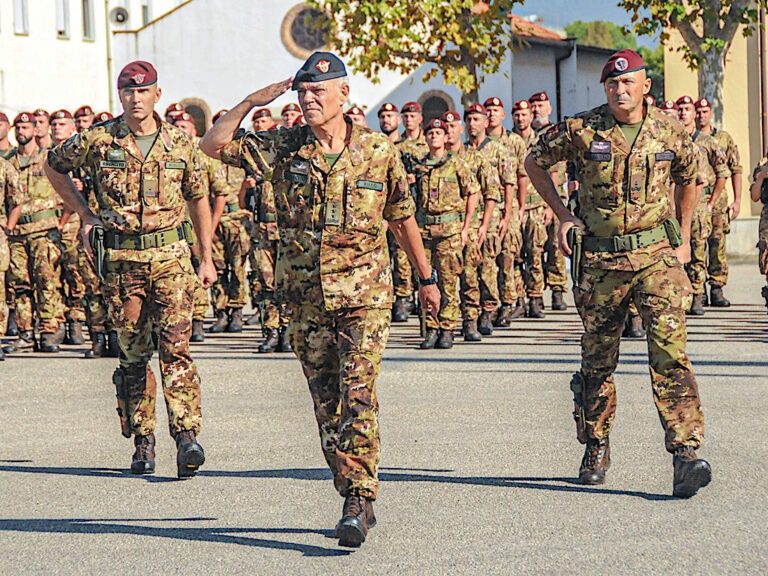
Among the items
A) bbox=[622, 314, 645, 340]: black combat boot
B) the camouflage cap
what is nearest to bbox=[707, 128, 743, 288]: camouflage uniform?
bbox=[622, 314, 645, 340]: black combat boot

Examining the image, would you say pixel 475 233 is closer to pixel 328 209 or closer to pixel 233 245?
pixel 233 245

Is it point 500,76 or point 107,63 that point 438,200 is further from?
point 107,63

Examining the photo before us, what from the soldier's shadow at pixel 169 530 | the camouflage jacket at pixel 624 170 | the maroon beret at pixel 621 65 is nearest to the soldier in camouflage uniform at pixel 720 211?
the camouflage jacket at pixel 624 170

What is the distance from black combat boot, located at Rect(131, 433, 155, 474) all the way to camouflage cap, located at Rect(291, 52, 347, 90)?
249cm

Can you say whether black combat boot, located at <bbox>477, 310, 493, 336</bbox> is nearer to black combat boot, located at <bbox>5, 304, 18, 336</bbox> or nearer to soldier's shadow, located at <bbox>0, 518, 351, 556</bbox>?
black combat boot, located at <bbox>5, 304, 18, 336</bbox>

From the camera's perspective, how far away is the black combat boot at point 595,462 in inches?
276

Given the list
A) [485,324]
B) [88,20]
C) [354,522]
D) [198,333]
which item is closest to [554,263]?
[485,324]

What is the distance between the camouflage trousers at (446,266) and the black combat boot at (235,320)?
9.18 feet

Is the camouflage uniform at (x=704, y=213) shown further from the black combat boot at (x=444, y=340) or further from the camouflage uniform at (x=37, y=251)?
the camouflage uniform at (x=37, y=251)

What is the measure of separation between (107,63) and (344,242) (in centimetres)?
4688

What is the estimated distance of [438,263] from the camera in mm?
13203

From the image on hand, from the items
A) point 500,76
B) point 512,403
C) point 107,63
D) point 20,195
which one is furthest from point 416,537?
point 107,63

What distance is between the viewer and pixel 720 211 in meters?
15.9

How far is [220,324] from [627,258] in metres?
8.91
